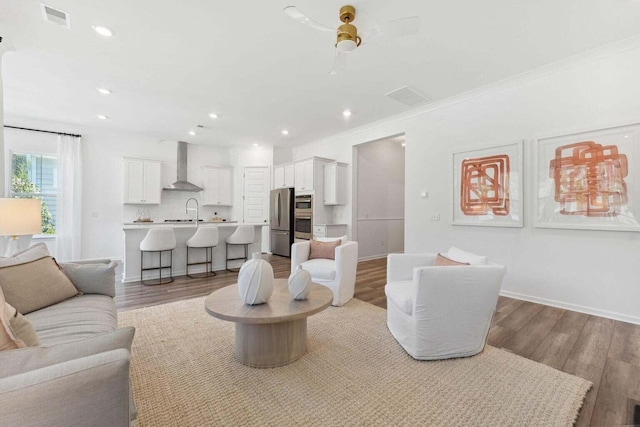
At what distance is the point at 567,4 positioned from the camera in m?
2.35

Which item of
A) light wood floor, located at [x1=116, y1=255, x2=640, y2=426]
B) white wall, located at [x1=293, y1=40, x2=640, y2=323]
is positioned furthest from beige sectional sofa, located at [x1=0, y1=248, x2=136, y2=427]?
white wall, located at [x1=293, y1=40, x2=640, y2=323]

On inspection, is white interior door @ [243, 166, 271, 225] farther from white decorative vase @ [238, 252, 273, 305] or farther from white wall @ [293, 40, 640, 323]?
white decorative vase @ [238, 252, 273, 305]

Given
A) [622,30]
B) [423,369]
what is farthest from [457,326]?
[622,30]

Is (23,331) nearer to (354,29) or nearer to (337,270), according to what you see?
(337,270)

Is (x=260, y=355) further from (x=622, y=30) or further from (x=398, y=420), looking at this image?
(x=622, y=30)

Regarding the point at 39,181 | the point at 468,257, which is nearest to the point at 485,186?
the point at 468,257

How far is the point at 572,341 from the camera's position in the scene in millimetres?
2490

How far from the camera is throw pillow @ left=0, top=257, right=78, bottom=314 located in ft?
5.87

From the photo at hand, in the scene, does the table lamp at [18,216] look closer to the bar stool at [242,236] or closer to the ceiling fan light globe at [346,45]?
the bar stool at [242,236]

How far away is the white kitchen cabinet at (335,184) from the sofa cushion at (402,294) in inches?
141

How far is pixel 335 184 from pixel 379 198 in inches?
51.9

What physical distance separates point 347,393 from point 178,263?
4003 millimetres

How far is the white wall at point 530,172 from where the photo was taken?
2943 millimetres

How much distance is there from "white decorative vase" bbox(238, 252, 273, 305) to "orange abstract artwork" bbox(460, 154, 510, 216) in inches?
127
